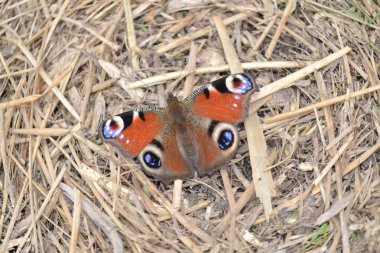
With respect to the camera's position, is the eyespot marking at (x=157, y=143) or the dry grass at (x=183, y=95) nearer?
the dry grass at (x=183, y=95)

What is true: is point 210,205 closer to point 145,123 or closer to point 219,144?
point 219,144

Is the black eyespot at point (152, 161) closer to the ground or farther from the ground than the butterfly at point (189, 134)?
closer to the ground

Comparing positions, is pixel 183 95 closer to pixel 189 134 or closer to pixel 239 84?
pixel 189 134

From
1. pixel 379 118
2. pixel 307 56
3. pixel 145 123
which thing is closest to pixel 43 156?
pixel 145 123

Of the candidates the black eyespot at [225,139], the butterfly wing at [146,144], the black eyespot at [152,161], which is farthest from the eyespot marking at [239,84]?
the black eyespot at [152,161]

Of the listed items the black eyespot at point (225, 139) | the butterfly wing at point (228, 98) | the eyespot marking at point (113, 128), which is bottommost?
the black eyespot at point (225, 139)

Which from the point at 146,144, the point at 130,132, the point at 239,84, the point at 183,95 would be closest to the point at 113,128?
the point at 130,132

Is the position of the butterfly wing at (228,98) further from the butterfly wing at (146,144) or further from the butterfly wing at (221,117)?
the butterfly wing at (146,144)

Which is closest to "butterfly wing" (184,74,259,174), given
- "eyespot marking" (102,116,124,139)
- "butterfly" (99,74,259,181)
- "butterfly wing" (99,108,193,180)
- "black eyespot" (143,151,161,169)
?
"butterfly" (99,74,259,181)
